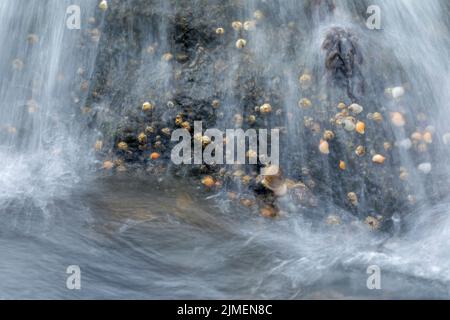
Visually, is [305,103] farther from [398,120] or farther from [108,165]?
[108,165]

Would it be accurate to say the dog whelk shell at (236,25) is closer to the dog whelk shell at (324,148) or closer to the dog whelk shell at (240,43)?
the dog whelk shell at (240,43)

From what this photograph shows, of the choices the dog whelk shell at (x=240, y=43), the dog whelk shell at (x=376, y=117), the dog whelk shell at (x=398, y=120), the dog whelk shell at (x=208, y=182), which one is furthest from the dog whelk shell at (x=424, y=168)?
the dog whelk shell at (x=240, y=43)

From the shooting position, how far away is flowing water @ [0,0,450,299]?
4.85 metres

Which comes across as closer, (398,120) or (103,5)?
(398,120)

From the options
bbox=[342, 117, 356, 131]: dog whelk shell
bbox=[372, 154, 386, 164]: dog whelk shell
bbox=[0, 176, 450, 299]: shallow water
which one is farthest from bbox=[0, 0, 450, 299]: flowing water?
bbox=[342, 117, 356, 131]: dog whelk shell

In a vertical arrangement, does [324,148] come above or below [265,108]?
below

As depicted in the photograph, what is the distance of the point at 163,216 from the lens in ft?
17.7

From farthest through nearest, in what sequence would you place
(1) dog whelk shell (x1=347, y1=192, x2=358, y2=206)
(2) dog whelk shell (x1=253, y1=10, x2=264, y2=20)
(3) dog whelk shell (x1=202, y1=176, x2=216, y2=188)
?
(2) dog whelk shell (x1=253, y1=10, x2=264, y2=20)
(3) dog whelk shell (x1=202, y1=176, x2=216, y2=188)
(1) dog whelk shell (x1=347, y1=192, x2=358, y2=206)

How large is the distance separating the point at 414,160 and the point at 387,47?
4.25 feet

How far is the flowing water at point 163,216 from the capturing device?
485cm

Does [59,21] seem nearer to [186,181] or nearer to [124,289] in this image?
[186,181]

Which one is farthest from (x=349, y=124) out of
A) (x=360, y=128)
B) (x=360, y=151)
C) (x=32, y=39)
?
(x=32, y=39)

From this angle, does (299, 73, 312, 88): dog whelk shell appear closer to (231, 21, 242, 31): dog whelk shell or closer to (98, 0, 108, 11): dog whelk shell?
(231, 21, 242, 31): dog whelk shell

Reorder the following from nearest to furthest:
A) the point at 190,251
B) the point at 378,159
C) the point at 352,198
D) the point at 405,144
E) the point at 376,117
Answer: the point at 190,251 < the point at 352,198 < the point at 378,159 < the point at 405,144 < the point at 376,117
